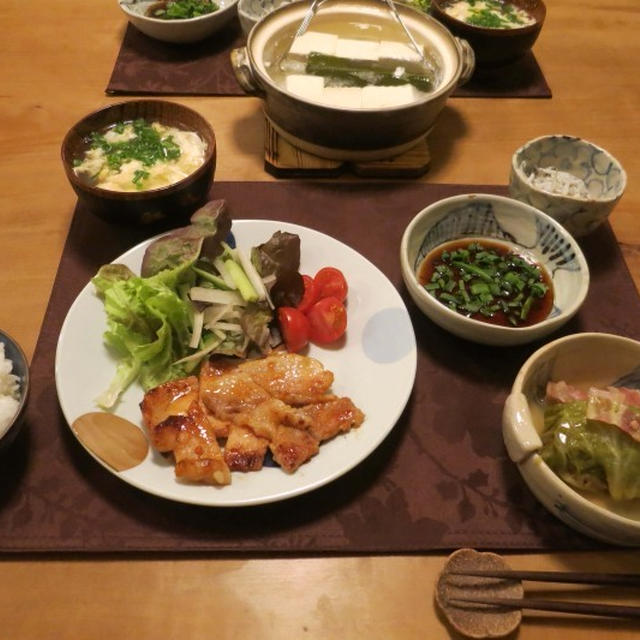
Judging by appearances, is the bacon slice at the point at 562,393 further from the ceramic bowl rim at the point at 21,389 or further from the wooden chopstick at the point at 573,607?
the ceramic bowl rim at the point at 21,389

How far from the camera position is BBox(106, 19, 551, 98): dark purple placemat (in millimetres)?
2316

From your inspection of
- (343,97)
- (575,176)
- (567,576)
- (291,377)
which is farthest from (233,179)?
(567,576)

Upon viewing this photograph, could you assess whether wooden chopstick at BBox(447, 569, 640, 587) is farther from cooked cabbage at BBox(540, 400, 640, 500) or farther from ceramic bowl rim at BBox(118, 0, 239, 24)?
ceramic bowl rim at BBox(118, 0, 239, 24)

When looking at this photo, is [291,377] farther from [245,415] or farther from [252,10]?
[252,10]

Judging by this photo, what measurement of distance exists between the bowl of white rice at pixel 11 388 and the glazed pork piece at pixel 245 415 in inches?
9.8

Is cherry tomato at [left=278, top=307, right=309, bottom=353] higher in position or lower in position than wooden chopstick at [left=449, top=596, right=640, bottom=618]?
higher

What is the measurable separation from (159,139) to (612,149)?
166cm

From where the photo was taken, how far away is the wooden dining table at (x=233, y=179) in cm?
114

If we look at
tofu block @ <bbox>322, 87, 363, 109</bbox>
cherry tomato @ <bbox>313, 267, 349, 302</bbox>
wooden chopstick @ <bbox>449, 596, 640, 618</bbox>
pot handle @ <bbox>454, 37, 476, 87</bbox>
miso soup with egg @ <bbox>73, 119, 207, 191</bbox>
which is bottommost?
wooden chopstick @ <bbox>449, 596, 640, 618</bbox>

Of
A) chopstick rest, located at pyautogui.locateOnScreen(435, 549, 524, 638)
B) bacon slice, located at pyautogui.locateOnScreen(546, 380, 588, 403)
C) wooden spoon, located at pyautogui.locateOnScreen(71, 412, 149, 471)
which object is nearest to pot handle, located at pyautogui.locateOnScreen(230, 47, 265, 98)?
wooden spoon, located at pyautogui.locateOnScreen(71, 412, 149, 471)

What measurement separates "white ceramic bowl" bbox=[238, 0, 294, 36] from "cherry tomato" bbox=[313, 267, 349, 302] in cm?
119

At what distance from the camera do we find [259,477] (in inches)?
48.3

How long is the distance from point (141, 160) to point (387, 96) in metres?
0.84

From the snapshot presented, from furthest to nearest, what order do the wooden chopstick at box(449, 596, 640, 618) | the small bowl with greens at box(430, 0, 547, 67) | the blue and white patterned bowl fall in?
the small bowl with greens at box(430, 0, 547, 67) → the blue and white patterned bowl → the wooden chopstick at box(449, 596, 640, 618)
